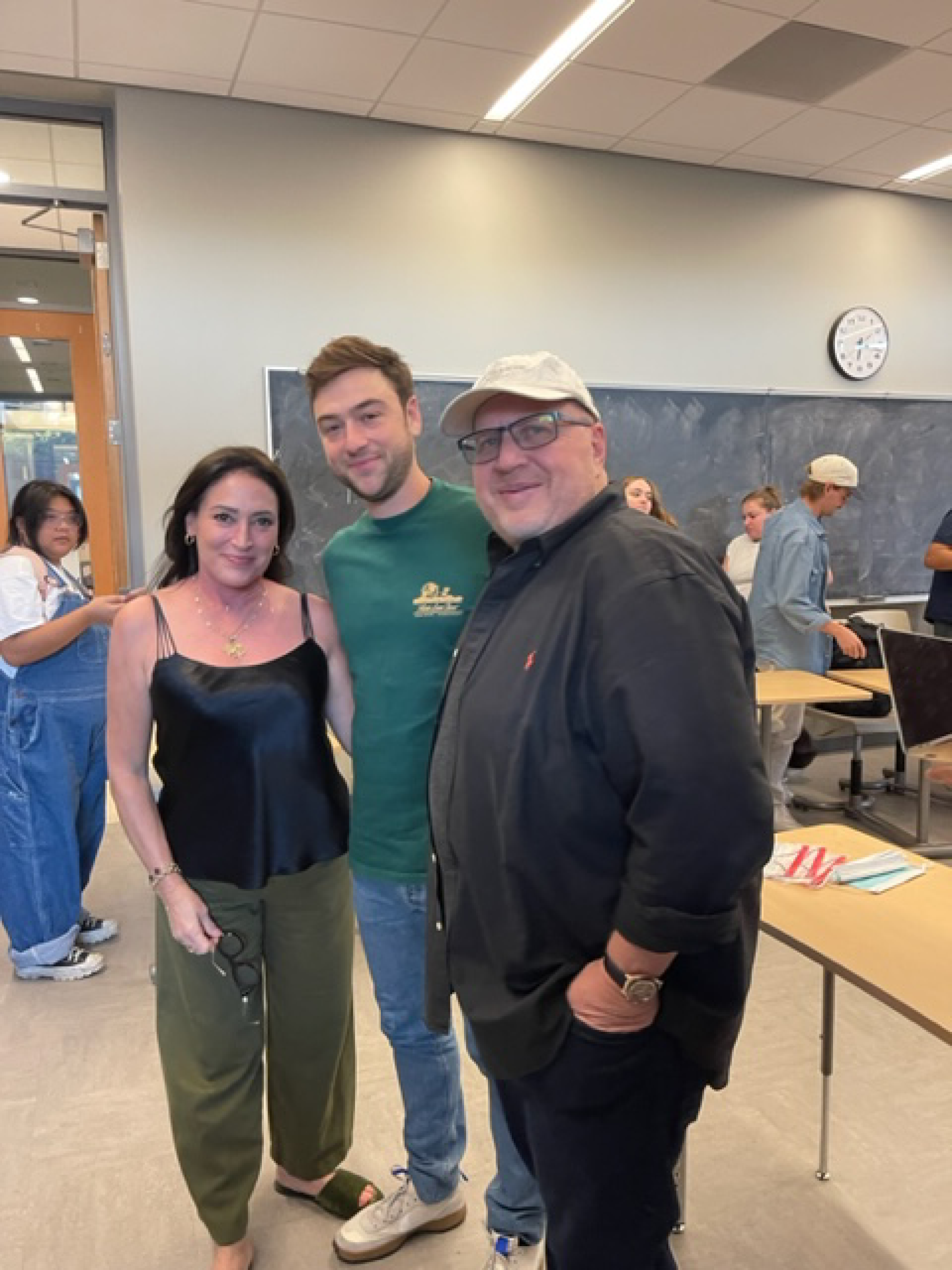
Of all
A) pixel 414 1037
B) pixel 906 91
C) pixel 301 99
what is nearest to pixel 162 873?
pixel 414 1037

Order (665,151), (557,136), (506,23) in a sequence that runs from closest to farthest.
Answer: (506,23)
(557,136)
(665,151)

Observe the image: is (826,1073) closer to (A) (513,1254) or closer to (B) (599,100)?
(A) (513,1254)

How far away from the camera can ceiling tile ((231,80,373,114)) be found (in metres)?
3.62

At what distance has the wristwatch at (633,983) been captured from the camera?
38.3 inches

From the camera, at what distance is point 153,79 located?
3520 mm

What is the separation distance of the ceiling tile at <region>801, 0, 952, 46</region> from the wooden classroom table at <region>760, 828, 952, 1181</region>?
2.91 meters

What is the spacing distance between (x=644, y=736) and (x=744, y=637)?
231mm

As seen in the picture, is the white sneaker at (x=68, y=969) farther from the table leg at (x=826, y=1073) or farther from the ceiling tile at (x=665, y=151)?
the ceiling tile at (x=665, y=151)

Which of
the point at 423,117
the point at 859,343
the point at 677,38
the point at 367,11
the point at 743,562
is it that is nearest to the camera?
the point at 367,11

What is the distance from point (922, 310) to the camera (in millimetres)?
5133

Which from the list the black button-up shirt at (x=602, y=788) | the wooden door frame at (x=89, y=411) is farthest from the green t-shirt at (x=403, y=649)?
the wooden door frame at (x=89, y=411)

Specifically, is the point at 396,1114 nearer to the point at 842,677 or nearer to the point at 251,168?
the point at 842,677

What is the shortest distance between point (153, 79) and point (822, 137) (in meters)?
2.96

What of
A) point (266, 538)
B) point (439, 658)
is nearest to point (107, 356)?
point (266, 538)
